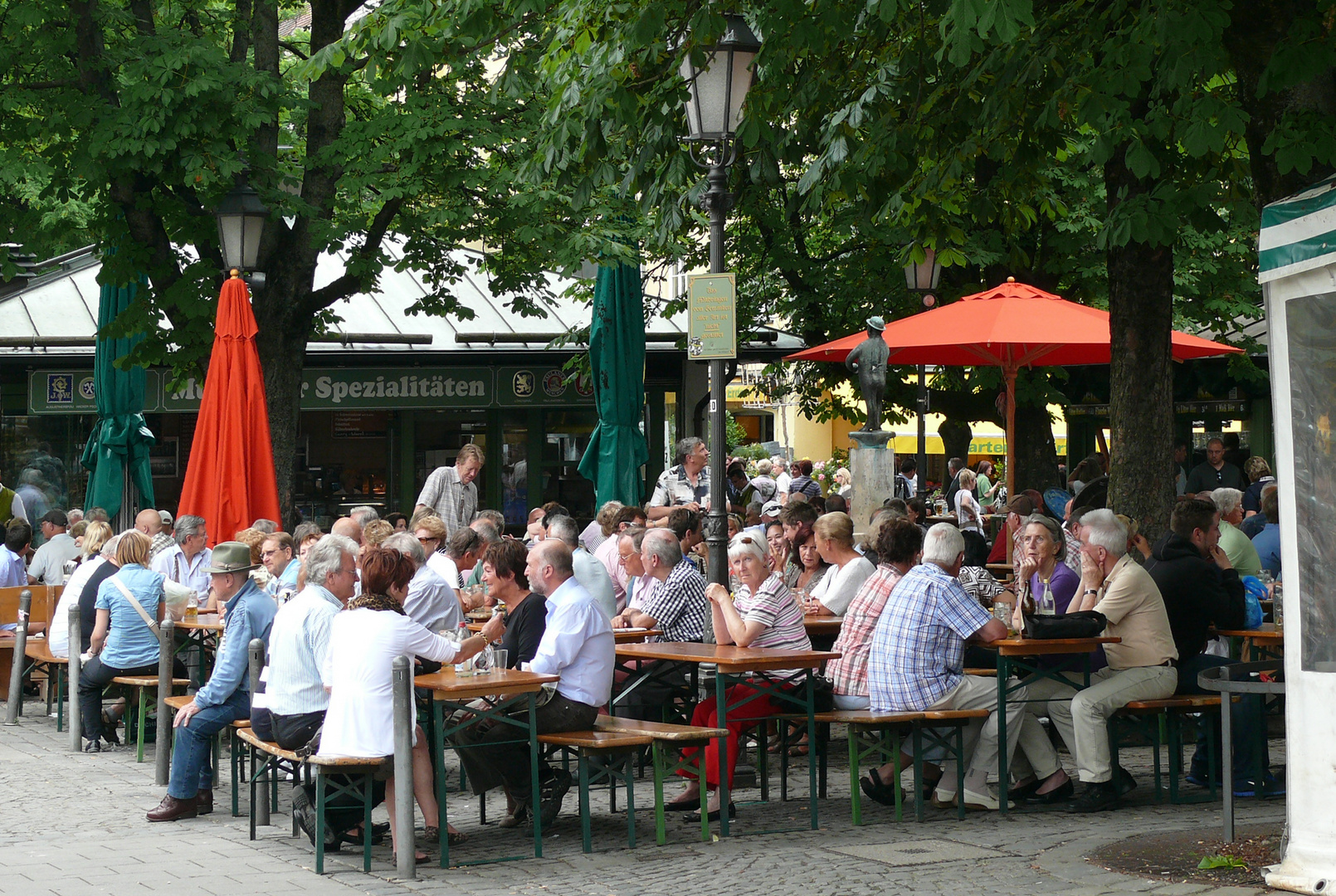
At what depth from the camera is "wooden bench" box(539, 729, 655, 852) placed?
7.39 m

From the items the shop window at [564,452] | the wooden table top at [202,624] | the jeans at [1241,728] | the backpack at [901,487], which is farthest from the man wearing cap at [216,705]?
the shop window at [564,452]

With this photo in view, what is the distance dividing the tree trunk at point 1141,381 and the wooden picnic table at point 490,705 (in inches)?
204

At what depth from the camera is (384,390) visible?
21500mm

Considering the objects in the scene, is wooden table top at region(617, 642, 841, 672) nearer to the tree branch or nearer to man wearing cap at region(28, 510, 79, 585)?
man wearing cap at region(28, 510, 79, 585)

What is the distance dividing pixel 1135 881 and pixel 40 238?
1307 cm

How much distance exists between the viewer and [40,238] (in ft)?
51.4

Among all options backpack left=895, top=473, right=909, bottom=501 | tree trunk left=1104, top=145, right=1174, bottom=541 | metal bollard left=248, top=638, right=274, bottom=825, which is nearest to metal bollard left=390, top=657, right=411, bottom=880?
metal bollard left=248, top=638, right=274, bottom=825

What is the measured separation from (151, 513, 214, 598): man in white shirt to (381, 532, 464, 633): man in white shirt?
306cm

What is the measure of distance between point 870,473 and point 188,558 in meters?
7.05

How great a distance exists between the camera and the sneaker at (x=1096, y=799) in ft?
26.7

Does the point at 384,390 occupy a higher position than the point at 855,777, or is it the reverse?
the point at 384,390

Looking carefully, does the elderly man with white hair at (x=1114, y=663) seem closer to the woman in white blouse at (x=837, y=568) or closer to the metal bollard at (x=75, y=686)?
the woman in white blouse at (x=837, y=568)

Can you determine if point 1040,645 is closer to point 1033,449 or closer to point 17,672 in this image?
point 17,672

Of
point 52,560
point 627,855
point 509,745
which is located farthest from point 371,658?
point 52,560
